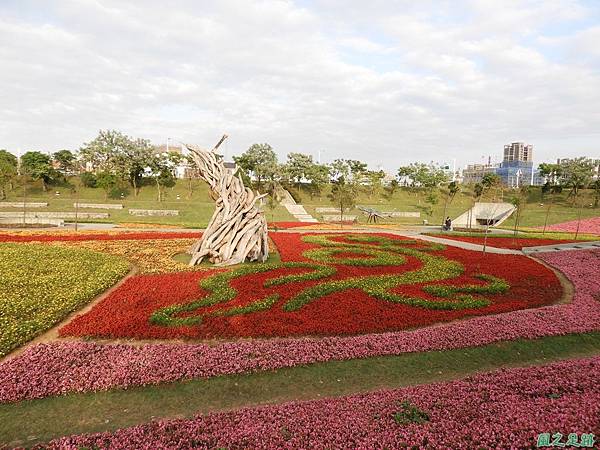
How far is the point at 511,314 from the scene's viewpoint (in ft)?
35.5

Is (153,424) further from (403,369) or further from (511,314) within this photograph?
(511,314)

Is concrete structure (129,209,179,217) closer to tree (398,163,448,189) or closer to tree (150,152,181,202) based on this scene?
tree (150,152,181,202)

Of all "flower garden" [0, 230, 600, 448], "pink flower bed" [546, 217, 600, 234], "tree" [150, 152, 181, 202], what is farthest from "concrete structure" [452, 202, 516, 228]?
"tree" [150, 152, 181, 202]

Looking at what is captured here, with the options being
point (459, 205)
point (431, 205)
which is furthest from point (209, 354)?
point (459, 205)

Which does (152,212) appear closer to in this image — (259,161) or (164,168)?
(164,168)

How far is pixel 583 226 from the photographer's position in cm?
4009

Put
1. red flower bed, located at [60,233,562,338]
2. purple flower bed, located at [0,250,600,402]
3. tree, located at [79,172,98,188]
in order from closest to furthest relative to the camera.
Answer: purple flower bed, located at [0,250,600,402] < red flower bed, located at [60,233,562,338] < tree, located at [79,172,98,188]

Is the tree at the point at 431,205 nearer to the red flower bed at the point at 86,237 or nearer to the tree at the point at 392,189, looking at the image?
the tree at the point at 392,189

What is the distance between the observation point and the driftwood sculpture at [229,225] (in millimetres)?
16609

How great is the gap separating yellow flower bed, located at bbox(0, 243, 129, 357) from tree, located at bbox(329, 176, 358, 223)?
25.9 meters

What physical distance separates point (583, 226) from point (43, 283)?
49.5 m

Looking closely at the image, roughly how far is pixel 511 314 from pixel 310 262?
8666 mm

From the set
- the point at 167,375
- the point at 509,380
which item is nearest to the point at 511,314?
the point at 509,380

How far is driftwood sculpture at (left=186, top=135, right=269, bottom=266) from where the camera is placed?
A: 1661cm
